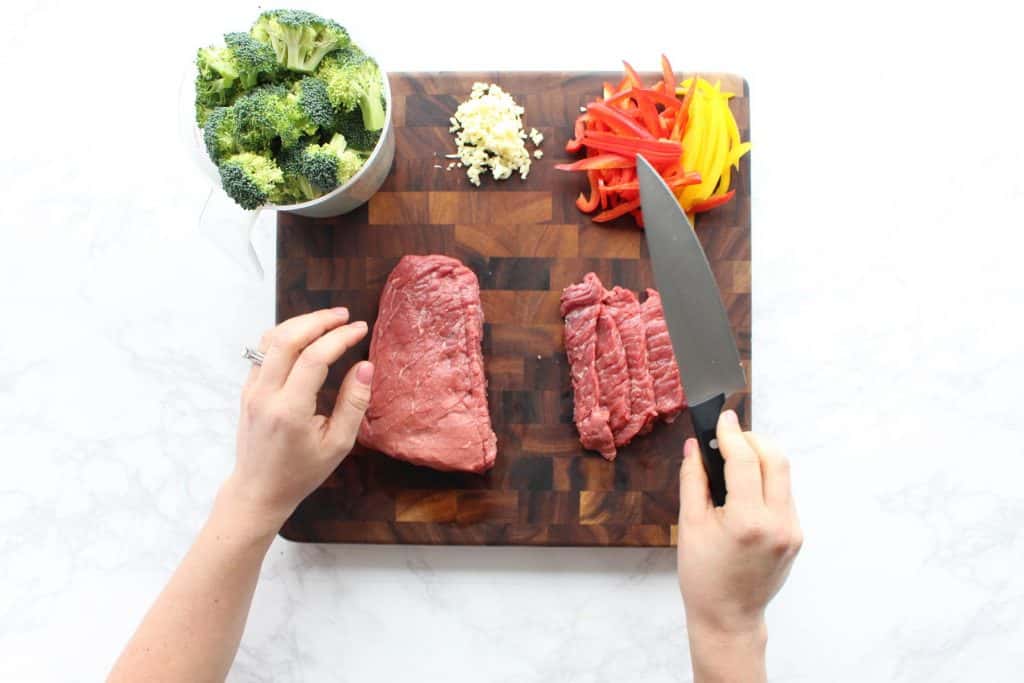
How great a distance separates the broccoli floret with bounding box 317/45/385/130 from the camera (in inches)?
82.7

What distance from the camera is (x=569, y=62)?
8.95 feet

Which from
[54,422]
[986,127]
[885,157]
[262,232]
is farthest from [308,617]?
[986,127]

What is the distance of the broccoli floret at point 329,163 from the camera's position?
211 centimetres

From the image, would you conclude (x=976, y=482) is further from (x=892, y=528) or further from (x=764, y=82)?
(x=764, y=82)

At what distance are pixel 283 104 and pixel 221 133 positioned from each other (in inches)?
7.3

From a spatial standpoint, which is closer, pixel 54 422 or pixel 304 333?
pixel 304 333

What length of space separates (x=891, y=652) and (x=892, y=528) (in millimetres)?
429

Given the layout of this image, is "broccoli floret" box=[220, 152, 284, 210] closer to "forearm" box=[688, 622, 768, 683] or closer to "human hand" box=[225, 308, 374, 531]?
"human hand" box=[225, 308, 374, 531]

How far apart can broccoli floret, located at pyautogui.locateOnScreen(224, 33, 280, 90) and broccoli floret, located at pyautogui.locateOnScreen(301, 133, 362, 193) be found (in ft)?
0.76

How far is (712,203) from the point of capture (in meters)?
2.48

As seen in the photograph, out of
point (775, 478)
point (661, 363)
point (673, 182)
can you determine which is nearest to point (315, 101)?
point (673, 182)

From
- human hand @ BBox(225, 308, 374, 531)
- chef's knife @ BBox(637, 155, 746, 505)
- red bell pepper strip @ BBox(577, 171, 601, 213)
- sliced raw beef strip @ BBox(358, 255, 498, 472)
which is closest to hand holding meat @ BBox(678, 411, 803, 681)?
chef's knife @ BBox(637, 155, 746, 505)

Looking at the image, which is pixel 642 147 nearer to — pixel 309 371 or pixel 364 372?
pixel 364 372

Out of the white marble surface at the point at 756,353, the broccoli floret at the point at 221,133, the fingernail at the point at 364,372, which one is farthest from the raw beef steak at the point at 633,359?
the broccoli floret at the point at 221,133
